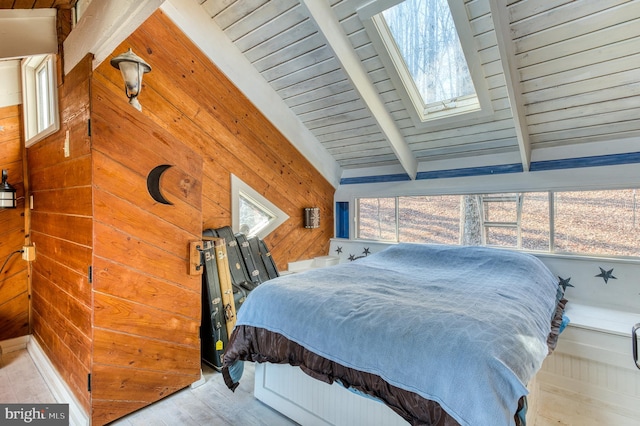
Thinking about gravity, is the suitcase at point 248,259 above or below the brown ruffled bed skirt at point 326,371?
above

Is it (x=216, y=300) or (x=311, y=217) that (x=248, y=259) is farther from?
(x=311, y=217)

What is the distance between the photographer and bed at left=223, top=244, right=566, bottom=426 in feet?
3.94

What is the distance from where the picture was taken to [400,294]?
6.59ft

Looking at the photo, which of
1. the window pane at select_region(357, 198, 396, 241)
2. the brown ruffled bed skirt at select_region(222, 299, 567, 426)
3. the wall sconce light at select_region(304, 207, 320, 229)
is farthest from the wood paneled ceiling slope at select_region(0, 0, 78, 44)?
the window pane at select_region(357, 198, 396, 241)

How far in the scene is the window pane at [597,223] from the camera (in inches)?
103

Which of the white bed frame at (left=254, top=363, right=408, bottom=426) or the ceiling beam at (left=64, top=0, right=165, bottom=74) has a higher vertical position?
the ceiling beam at (left=64, top=0, right=165, bottom=74)

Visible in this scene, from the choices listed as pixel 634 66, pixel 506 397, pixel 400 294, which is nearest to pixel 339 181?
pixel 400 294

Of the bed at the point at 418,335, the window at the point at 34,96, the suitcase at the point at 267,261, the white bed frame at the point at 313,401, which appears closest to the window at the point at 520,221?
the bed at the point at 418,335

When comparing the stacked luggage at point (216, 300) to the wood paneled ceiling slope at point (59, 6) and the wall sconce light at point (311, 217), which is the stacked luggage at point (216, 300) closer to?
the wall sconce light at point (311, 217)

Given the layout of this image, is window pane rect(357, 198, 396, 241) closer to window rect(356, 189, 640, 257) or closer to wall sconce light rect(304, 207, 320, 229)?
window rect(356, 189, 640, 257)

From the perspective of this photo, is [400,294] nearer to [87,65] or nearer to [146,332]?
[146,332]

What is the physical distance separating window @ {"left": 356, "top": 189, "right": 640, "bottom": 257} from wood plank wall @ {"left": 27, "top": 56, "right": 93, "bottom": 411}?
10.4ft

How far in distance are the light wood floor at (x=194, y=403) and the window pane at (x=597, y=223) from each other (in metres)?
2.76

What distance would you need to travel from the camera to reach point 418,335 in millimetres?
1397
